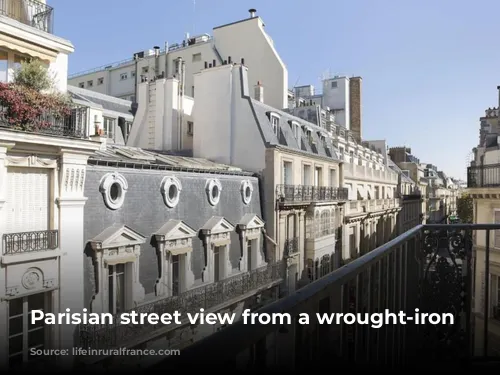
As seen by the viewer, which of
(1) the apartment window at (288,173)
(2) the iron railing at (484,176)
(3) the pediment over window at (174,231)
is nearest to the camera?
(3) the pediment over window at (174,231)

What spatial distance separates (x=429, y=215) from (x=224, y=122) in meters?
62.4

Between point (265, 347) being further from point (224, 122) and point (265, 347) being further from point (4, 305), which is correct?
point (224, 122)

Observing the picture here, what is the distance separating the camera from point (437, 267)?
4.89m

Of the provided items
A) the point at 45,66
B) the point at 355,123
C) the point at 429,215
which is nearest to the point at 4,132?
the point at 45,66

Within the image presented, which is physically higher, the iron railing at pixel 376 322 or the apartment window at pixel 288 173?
the apartment window at pixel 288 173

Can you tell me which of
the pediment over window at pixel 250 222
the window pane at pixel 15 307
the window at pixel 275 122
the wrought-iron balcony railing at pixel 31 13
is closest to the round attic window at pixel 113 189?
the window pane at pixel 15 307

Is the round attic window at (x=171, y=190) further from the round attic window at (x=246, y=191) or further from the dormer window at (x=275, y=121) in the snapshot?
the dormer window at (x=275, y=121)

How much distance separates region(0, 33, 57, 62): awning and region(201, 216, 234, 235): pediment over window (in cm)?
767

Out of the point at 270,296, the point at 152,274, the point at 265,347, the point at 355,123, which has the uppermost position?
the point at 355,123

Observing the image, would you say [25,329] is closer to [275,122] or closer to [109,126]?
[109,126]

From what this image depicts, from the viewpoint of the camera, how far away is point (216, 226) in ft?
51.8

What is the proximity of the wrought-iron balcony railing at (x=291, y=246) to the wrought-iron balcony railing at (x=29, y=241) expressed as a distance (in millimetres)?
12458

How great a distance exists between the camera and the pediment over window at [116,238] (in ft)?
36.2

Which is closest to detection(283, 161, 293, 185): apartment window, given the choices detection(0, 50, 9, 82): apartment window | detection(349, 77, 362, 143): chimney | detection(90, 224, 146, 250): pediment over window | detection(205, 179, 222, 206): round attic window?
detection(205, 179, 222, 206): round attic window
